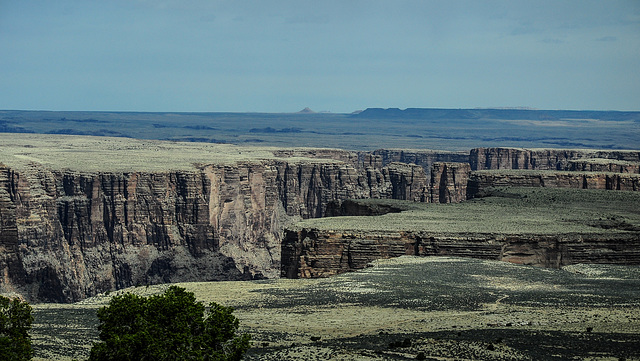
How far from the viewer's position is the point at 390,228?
218 feet

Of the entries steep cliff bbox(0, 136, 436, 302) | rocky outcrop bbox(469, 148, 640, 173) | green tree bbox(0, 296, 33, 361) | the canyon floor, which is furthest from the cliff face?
rocky outcrop bbox(469, 148, 640, 173)

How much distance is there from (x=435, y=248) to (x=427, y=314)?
1878 cm

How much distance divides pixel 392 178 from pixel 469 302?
8095 cm

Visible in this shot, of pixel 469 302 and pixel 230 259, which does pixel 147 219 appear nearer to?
pixel 230 259

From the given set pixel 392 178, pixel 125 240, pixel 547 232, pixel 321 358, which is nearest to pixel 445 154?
pixel 392 178

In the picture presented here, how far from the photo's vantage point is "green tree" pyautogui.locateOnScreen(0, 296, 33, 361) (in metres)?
31.0

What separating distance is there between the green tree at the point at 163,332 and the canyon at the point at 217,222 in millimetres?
31138

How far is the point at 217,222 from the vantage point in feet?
341

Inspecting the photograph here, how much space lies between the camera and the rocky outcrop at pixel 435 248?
63906 millimetres

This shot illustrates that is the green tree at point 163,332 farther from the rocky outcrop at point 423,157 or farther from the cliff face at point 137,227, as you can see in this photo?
the rocky outcrop at point 423,157

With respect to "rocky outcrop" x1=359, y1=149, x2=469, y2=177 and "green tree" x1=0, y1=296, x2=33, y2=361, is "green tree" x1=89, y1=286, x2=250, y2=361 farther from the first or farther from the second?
"rocky outcrop" x1=359, y1=149, x2=469, y2=177

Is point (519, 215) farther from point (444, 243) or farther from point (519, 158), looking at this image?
point (519, 158)

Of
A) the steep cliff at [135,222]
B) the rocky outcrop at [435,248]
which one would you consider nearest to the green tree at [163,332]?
the rocky outcrop at [435,248]

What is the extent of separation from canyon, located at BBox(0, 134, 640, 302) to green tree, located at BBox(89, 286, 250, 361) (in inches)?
1226
